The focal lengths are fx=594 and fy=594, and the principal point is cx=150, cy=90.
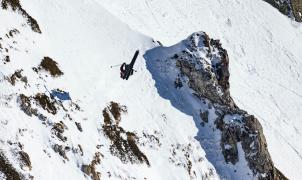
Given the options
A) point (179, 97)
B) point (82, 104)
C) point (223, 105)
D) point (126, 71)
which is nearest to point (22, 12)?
point (82, 104)

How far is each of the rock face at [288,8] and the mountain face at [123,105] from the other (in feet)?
67.8

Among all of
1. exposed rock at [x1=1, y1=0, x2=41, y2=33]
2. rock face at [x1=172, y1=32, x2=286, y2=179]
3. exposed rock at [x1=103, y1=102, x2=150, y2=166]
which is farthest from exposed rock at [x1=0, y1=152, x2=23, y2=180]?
rock face at [x1=172, y1=32, x2=286, y2=179]

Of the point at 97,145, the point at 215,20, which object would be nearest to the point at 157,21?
the point at 215,20

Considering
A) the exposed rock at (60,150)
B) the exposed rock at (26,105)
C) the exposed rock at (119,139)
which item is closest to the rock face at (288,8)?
the exposed rock at (119,139)

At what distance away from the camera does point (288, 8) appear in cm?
7906

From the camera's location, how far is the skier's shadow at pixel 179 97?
138 feet

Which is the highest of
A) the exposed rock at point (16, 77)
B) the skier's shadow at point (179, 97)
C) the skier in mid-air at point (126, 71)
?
the exposed rock at point (16, 77)

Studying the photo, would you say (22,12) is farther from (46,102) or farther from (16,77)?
(46,102)

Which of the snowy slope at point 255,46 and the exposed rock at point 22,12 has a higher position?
the exposed rock at point 22,12

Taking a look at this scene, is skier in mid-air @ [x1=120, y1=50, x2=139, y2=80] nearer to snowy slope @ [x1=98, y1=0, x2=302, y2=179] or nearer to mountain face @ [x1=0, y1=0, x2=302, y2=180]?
mountain face @ [x1=0, y1=0, x2=302, y2=180]

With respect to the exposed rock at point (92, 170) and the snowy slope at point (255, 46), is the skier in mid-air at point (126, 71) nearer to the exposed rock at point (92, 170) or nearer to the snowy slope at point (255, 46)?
the exposed rock at point (92, 170)

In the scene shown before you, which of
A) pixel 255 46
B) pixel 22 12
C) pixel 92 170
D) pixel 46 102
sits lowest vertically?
pixel 255 46

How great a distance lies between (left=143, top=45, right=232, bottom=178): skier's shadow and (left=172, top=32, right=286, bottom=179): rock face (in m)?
0.64

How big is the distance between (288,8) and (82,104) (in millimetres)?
50061
